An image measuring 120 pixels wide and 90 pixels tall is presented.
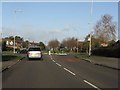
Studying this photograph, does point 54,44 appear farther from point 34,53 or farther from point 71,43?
point 34,53

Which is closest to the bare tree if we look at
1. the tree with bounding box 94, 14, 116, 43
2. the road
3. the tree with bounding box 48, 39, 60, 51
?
the tree with bounding box 48, 39, 60, 51

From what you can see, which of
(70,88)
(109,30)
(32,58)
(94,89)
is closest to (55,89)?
(70,88)

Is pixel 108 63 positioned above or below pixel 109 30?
below

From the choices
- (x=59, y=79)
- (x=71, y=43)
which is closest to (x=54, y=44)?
(x=71, y=43)

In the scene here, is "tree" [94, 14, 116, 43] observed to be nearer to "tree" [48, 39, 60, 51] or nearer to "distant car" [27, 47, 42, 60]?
"distant car" [27, 47, 42, 60]

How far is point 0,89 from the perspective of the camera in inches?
530

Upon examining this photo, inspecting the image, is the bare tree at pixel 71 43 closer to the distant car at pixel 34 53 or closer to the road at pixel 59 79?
the distant car at pixel 34 53

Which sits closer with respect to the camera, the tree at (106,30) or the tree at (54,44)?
the tree at (106,30)

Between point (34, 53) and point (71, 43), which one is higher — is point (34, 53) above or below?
below

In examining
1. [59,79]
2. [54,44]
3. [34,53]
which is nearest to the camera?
[59,79]

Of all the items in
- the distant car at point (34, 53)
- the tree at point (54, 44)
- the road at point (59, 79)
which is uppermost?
the tree at point (54, 44)

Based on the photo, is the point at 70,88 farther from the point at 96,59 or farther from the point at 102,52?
the point at 102,52

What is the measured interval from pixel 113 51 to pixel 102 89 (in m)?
27.3

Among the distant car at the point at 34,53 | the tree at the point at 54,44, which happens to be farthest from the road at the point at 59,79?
the tree at the point at 54,44
